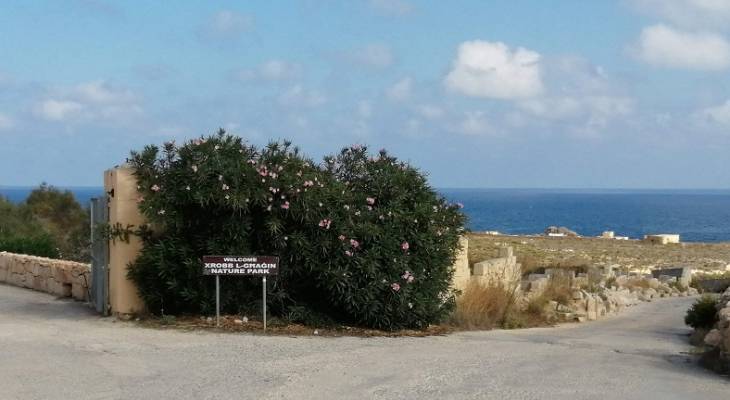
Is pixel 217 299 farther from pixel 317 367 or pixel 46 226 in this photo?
pixel 46 226

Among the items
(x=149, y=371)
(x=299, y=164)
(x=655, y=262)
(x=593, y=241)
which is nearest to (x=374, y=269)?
(x=299, y=164)

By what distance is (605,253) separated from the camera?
50562 millimetres

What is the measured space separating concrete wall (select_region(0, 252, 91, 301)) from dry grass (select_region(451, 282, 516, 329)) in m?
7.32

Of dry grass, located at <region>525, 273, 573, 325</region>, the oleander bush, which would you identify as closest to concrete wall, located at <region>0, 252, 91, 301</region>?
the oleander bush

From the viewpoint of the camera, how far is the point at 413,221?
13.6m

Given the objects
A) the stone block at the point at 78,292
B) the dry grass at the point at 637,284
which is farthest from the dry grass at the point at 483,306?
the dry grass at the point at 637,284

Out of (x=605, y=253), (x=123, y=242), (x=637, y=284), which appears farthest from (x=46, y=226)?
(x=605, y=253)

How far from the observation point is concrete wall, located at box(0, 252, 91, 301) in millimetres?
16641

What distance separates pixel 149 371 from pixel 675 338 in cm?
Answer: 1175

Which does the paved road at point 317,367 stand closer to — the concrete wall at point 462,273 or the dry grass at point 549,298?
the concrete wall at point 462,273

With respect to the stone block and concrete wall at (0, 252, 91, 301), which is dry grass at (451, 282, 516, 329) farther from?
concrete wall at (0, 252, 91, 301)

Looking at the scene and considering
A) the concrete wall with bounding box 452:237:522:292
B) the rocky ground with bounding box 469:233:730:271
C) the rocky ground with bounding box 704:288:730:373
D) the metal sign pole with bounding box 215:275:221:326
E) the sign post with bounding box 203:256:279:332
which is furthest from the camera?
the rocky ground with bounding box 469:233:730:271

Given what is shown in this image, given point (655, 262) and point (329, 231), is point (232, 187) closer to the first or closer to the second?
point (329, 231)

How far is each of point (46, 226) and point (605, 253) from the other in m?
31.8
